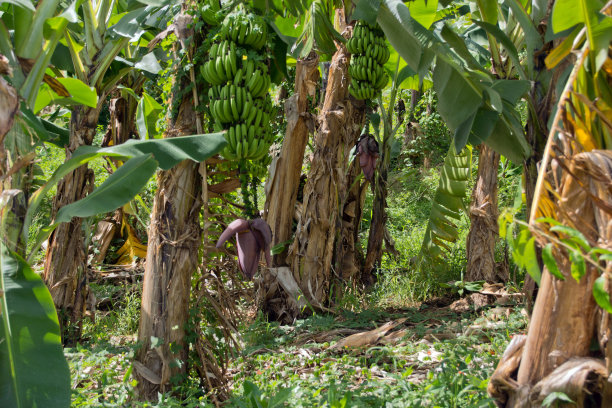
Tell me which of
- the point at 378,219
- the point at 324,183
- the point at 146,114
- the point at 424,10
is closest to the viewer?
the point at 146,114

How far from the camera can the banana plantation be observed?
1670 mm

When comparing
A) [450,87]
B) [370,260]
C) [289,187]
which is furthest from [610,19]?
[370,260]

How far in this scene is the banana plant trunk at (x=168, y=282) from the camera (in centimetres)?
248

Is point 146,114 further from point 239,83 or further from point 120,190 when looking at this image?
point 120,190

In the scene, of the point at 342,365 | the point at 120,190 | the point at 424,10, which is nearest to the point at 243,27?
the point at 120,190

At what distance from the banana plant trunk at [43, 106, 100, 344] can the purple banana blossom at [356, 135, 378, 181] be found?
238 cm

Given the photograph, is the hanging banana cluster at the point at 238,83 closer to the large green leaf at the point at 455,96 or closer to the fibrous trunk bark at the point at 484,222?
the large green leaf at the point at 455,96

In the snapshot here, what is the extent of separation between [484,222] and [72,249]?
3831mm

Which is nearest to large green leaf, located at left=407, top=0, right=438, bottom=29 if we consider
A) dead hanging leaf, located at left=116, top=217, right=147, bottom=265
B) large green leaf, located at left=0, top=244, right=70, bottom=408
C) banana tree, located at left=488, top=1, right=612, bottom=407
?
banana tree, located at left=488, top=1, right=612, bottom=407

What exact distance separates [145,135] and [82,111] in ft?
3.91

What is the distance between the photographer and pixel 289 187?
4660 millimetres

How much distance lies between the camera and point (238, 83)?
7.91 feet

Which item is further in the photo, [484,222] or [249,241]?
[484,222]

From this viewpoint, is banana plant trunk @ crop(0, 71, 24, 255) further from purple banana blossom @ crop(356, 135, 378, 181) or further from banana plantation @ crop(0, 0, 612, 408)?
purple banana blossom @ crop(356, 135, 378, 181)
